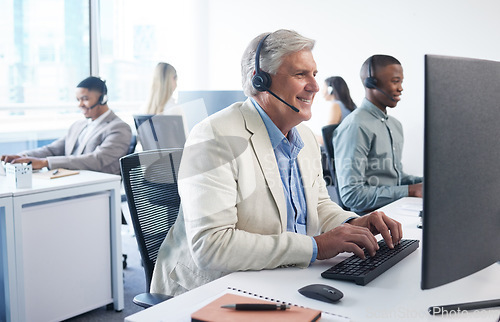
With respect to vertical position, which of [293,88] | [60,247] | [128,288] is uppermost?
[293,88]

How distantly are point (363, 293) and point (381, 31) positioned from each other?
4142 millimetres

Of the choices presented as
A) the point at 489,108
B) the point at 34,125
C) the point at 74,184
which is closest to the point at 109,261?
the point at 74,184

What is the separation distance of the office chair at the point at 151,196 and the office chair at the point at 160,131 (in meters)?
1.39

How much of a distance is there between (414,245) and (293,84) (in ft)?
1.94

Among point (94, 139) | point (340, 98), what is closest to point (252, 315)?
point (94, 139)

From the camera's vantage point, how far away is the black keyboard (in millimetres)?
1160

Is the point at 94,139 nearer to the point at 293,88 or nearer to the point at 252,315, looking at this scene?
the point at 293,88

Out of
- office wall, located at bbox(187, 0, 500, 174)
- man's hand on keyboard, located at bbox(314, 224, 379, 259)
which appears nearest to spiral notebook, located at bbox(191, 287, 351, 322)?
man's hand on keyboard, located at bbox(314, 224, 379, 259)

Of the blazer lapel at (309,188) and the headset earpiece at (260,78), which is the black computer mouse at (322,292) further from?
the headset earpiece at (260,78)

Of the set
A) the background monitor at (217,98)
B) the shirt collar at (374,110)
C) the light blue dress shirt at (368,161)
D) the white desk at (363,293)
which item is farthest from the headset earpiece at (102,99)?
the white desk at (363,293)

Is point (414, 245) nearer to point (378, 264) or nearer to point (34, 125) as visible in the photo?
point (378, 264)

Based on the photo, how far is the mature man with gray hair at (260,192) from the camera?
127 cm

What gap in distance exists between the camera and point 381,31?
4809 millimetres

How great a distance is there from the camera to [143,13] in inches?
227
